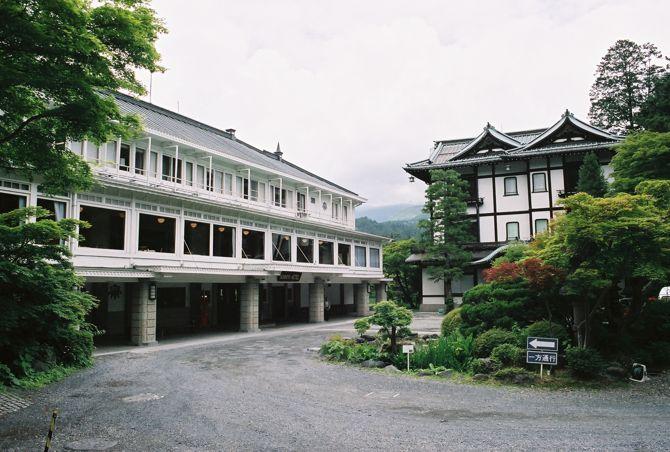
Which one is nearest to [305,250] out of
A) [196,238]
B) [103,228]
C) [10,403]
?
[196,238]

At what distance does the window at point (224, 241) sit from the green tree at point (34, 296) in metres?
11.7

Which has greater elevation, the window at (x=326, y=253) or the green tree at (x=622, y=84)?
the green tree at (x=622, y=84)

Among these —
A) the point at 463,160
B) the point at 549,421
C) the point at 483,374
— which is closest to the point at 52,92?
the point at 549,421

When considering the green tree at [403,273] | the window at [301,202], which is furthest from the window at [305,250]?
the green tree at [403,273]

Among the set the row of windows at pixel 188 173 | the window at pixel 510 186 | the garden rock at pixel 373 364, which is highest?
the window at pixel 510 186

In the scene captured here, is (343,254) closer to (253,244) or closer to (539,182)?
(253,244)

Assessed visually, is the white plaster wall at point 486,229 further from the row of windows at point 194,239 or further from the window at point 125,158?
the window at point 125,158

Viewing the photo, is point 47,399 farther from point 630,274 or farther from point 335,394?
point 630,274

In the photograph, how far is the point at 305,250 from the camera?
3372 centimetres

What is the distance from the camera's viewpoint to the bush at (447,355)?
48.6ft

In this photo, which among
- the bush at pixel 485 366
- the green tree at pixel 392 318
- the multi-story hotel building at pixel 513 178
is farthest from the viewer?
the multi-story hotel building at pixel 513 178

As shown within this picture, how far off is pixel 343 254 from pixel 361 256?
8.31 feet

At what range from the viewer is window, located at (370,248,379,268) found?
42.0 m

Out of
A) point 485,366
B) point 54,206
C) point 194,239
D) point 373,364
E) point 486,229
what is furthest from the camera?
point 486,229
